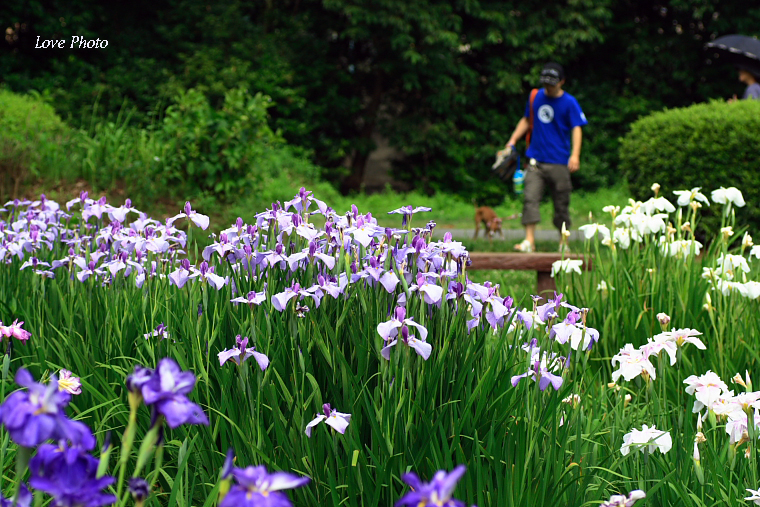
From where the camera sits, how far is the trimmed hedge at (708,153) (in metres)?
7.21

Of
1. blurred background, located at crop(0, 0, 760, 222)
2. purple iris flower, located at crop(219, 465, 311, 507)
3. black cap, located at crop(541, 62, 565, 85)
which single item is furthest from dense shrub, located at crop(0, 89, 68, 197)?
purple iris flower, located at crop(219, 465, 311, 507)

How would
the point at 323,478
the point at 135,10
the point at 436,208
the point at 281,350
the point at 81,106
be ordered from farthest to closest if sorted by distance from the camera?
the point at 135,10
the point at 81,106
the point at 436,208
the point at 281,350
the point at 323,478

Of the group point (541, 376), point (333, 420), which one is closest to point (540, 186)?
point (541, 376)

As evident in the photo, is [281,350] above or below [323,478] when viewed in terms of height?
above

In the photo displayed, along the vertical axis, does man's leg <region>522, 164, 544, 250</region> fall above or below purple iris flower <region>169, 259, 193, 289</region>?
above

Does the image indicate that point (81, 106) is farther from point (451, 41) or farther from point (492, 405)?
point (492, 405)

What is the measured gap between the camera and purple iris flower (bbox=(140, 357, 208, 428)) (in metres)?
0.77

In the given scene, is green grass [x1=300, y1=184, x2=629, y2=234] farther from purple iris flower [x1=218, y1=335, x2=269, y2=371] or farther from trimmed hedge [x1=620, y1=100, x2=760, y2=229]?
purple iris flower [x1=218, y1=335, x2=269, y2=371]

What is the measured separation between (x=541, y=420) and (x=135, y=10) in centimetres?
1781

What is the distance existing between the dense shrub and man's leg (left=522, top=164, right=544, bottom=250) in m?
4.67

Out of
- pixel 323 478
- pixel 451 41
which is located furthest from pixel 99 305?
pixel 451 41

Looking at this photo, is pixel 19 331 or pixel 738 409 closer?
pixel 738 409

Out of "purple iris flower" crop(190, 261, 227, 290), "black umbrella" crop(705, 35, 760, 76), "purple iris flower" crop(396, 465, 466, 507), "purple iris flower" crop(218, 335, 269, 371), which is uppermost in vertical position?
"black umbrella" crop(705, 35, 760, 76)

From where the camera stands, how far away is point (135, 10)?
56.4ft
